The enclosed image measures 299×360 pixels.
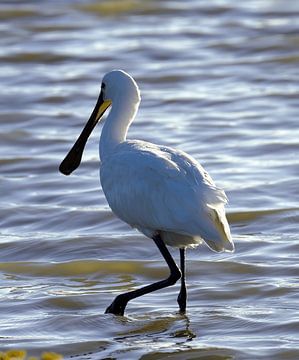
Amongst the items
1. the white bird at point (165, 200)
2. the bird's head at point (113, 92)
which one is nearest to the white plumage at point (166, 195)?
the white bird at point (165, 200)

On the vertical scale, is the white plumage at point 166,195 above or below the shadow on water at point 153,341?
above

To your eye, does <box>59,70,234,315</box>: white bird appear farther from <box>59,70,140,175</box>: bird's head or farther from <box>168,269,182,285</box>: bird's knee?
<box>59,70,140,175</box>: bird's head

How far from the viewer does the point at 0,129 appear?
15.6 meters

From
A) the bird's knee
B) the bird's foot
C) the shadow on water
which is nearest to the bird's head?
the bird's knee

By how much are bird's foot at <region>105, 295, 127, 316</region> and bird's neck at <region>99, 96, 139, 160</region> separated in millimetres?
1229

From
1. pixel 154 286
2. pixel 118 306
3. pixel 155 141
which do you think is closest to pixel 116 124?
pixel 154 286

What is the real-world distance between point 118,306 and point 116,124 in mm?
1630

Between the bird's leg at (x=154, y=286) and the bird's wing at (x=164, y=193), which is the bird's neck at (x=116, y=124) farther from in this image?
the bird's leg at (x=154, y=286)

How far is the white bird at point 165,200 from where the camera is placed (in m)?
8.41

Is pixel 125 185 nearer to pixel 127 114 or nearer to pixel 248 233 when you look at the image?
pixel 127 114

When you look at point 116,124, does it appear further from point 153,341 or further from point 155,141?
point 155,141

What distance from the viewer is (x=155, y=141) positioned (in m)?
→ 14.5

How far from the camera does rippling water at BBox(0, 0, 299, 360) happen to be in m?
8.42

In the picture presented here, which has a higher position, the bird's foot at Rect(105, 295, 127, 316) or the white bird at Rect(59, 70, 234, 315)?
the white bird at Rect(59, 70, 234, 315)
